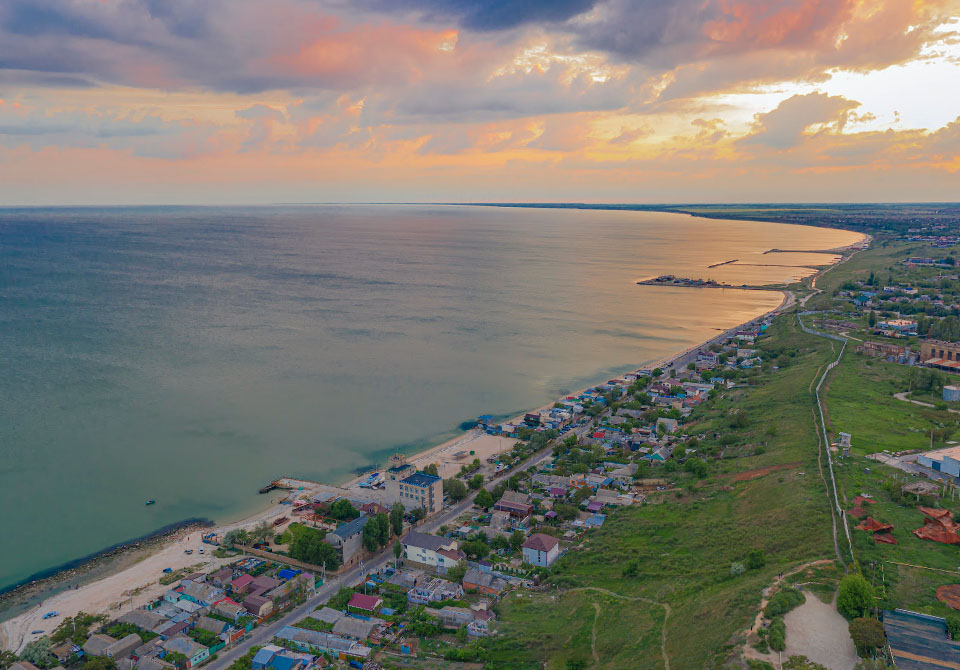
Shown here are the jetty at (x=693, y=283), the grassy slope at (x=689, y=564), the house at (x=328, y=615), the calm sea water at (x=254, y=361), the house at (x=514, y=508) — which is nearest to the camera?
the grassy slope at (x=689, y=564)

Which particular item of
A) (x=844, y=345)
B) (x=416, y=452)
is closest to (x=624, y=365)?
(x=844, y=345)

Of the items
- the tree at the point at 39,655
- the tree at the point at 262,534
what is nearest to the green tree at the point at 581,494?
the tree at the point at 262,534

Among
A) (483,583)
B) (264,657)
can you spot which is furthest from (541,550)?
(264,657)

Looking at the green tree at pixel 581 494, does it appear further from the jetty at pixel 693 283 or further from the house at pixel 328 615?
the jetty at pixel 693 283

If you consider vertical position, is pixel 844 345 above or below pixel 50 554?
above

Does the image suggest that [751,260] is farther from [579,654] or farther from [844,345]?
Result: [579,654]

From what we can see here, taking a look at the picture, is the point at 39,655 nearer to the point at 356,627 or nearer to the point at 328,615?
the point at 328,615
